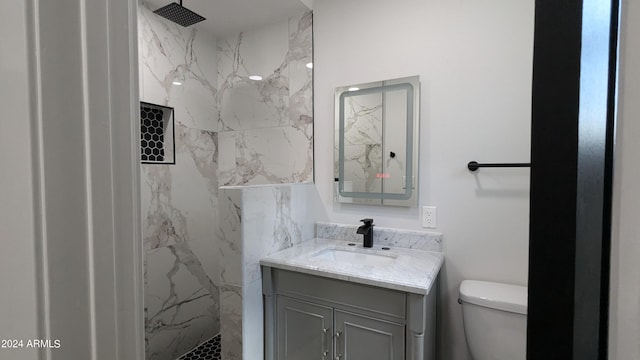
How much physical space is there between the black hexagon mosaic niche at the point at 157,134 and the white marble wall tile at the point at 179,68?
7 centimetres

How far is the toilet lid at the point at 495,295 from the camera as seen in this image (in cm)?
133

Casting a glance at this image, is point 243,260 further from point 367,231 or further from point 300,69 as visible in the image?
point 300,69

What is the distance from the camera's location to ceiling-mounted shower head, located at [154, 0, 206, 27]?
163 cm

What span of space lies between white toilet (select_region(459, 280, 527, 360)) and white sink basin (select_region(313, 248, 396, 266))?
1.36 ft

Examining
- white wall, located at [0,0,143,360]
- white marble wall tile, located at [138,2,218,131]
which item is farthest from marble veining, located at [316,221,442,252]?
white wall, located at [0,0,143,360]

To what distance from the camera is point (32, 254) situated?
323 mm

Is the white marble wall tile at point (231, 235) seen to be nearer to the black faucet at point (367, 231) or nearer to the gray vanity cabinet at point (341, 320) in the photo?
the gray vanity cabinet at point (341, 320)

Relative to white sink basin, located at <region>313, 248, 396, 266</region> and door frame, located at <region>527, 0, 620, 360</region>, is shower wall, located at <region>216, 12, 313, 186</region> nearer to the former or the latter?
white sink basin, located at <region>313, 248, 396, 266</region>

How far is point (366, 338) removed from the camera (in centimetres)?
137

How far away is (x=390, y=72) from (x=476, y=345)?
152 cm

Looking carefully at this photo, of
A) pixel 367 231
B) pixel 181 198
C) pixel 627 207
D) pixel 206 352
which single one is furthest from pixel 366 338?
pixel 181 198

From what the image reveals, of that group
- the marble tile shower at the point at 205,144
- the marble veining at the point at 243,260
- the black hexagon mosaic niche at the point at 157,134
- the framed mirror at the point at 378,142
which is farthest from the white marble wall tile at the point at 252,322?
the black hexagon mosaic niche at the point at 157,134

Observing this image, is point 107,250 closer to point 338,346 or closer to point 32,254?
point 32,254

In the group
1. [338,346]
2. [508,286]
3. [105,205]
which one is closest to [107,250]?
[105,205]
